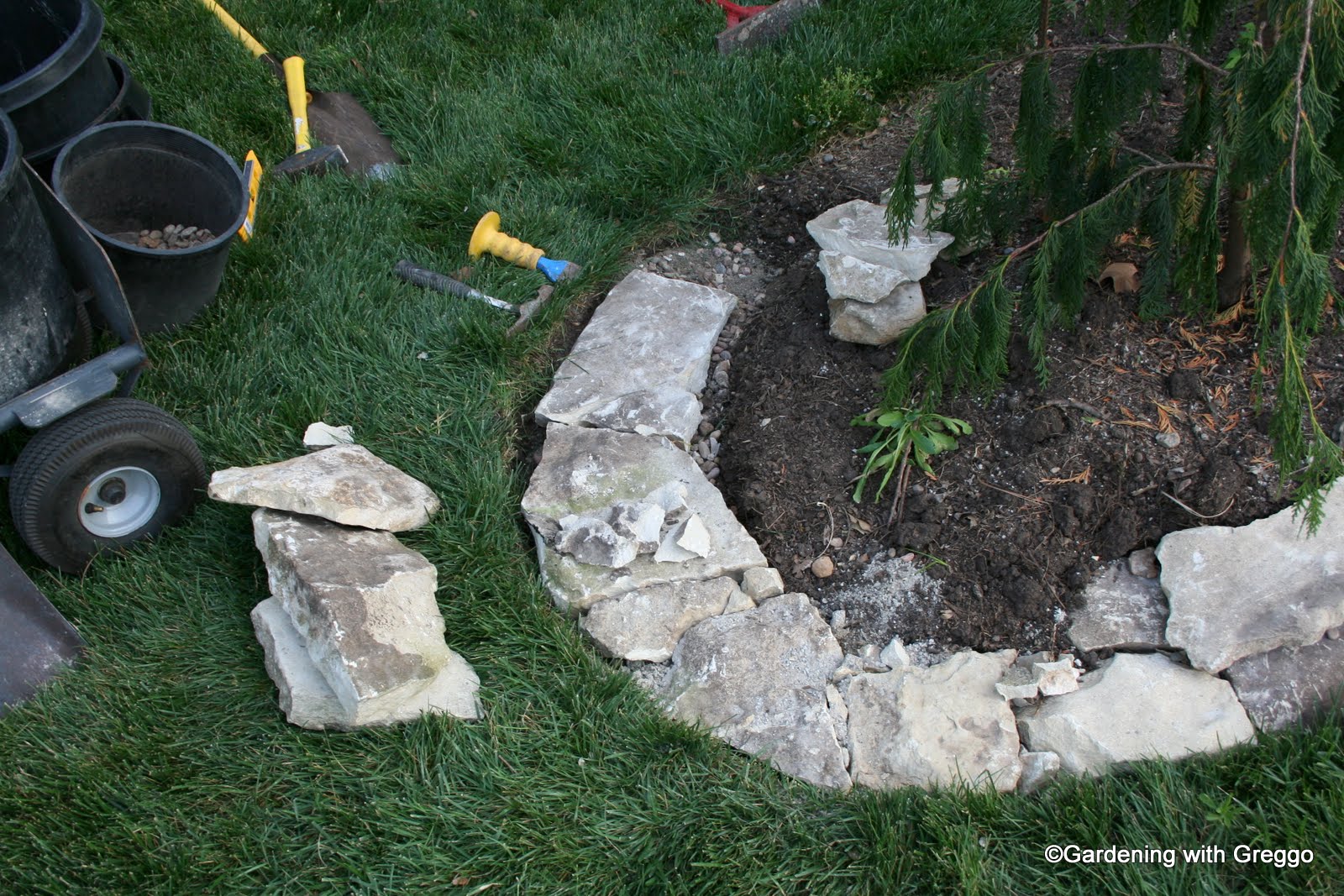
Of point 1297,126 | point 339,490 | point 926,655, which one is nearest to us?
point 1297,126

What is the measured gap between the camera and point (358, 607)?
2.46 meters

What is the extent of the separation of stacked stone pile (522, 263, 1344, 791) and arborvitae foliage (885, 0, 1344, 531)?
30 centimetres

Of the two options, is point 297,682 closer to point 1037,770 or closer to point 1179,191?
point 1037,770

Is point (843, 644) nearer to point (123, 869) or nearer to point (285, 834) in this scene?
point (285, 834)

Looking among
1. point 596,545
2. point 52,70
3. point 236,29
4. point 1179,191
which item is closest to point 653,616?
point 596,545

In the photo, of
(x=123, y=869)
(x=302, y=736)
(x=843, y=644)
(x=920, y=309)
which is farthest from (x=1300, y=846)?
(x=123, y=869)

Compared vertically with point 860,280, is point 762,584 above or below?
below

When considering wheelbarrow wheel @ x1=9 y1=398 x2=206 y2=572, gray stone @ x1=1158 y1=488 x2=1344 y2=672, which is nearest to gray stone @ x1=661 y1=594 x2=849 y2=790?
gray stone @ x1=1158 y1=488 x2=1344 y2=672

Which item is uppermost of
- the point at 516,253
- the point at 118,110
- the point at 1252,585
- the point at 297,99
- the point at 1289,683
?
the point at 118,110

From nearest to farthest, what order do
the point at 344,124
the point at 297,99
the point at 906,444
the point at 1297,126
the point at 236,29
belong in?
the point at 1297,126, the point at 906,444, the point at 297,99, the point at 344,124, the point at 236,29

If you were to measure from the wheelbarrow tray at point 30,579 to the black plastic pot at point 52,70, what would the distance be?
2.31 feet

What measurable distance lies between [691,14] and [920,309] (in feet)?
8.12

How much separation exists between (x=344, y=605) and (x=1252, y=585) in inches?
86.9

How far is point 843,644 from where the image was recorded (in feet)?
8.84
